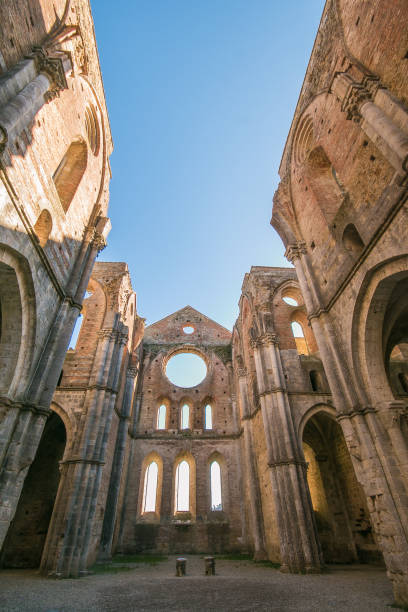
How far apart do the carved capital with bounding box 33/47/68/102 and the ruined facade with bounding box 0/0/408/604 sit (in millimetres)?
32

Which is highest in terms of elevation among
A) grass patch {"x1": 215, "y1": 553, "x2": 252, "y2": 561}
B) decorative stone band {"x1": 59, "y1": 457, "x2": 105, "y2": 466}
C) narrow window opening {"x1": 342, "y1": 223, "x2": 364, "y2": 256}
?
narrow window opening {"x1": 342, "y1": 223, "x2": 364, "y2": 256}

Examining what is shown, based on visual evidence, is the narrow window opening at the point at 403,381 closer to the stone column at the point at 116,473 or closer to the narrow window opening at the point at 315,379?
the narrow window opening at the point at 315,379

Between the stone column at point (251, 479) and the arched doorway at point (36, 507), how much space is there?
829 centimetres

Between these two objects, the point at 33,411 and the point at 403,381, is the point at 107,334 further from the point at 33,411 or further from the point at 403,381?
the point at 403,381

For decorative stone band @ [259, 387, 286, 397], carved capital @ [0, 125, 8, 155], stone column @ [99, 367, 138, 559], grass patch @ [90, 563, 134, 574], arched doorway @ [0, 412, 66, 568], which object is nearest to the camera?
carved capital @ [0, 125, 8, 155]

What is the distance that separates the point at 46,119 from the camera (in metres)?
7.25

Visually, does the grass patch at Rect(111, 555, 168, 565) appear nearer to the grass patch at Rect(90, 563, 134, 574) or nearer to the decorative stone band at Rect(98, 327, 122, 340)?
the grass patch at Rect(90, 563, 134, 574)

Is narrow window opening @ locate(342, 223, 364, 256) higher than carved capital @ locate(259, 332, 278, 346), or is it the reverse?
carved capital @ locate(259, 332, 278, 346)

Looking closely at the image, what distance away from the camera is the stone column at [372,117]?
17.9 ft

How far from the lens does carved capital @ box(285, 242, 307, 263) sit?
1018 cm

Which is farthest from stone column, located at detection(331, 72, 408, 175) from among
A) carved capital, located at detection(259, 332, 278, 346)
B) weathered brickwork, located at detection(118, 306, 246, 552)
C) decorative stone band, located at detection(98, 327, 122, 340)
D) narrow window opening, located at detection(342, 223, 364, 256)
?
weathered brickwork, located at detection(118, 306, 246, 552)

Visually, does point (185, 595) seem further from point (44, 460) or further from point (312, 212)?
point (312, 212)

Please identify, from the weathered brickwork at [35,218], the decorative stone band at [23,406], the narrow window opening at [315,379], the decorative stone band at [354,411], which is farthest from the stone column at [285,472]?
the decorative stone band at [23,406]

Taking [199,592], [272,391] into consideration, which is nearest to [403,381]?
[272,391]
